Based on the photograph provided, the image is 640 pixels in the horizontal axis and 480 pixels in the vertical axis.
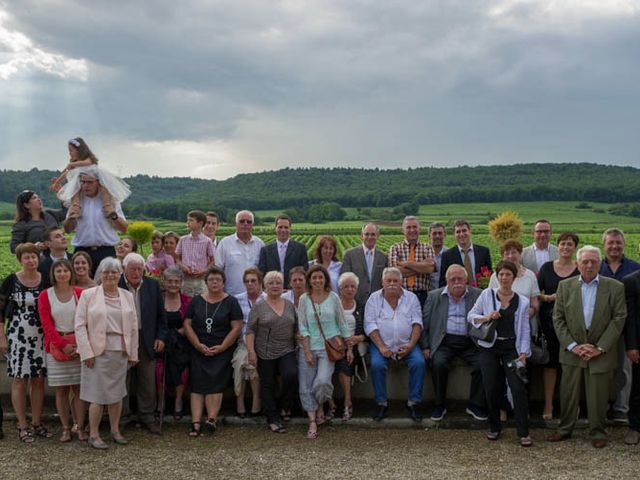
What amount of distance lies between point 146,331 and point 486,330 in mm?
3656

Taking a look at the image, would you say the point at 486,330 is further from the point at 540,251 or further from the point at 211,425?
the point at 211,425

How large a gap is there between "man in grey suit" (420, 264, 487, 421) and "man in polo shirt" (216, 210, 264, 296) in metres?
2.44

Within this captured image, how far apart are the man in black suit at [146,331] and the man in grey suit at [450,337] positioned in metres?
3.03

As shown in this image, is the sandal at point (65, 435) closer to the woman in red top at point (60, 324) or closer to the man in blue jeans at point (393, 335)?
the woman in red top at point (60, 324)

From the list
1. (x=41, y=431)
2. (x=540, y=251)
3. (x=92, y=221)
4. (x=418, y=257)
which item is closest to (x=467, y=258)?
(x=418, y=257)

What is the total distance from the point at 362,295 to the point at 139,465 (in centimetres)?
341

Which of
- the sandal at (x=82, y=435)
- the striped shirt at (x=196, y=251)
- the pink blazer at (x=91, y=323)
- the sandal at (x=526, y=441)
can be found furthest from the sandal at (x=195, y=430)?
→ the sandal at (x=526, y=441)

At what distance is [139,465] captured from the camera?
5.86 meters

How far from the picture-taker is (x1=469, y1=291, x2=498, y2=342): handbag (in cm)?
662

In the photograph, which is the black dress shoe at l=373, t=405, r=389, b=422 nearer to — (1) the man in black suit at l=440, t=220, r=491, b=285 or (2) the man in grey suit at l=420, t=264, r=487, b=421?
(2) the man in grey suit at l=420, t=264, r=487, b=421

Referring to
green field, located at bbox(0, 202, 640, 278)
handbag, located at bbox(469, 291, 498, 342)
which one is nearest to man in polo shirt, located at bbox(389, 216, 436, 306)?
handbag, located at bbox(469, 291, 498, 342)

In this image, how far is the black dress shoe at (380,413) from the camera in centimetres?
705

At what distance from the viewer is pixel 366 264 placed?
809 cm

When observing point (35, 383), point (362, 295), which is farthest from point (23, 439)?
point (362, 295)
